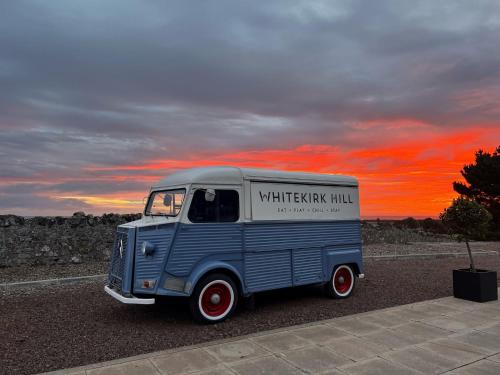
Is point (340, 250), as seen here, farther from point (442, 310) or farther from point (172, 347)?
point (172, 347)

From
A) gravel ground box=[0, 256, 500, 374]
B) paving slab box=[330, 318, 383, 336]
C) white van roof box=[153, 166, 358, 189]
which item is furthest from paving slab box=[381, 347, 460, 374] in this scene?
white van roof box=[153, 166, 358, 189]

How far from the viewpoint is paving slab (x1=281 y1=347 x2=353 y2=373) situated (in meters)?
5.30

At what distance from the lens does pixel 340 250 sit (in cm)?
957

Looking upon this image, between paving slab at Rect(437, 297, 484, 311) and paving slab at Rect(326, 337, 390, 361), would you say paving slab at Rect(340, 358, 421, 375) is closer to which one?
paving slab at Rect(326, 337, 390, 361)

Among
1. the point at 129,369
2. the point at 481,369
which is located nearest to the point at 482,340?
the point at 481,369

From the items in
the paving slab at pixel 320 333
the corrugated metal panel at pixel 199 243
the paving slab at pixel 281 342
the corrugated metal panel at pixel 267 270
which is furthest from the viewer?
the corrugated metal panel at pixel 267 270

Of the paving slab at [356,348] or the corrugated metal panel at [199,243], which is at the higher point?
the corrugated metal panel at [199,243]

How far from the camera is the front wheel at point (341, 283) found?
9430mm

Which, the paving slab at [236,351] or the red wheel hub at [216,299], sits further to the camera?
the red wheel hub at [216,299]

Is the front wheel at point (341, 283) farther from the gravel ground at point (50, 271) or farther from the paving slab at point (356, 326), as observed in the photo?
the gravel ground at point (50, 271)

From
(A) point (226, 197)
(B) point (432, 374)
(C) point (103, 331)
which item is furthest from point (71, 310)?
(B) point (432, 374)

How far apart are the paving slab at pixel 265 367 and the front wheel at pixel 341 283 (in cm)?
415

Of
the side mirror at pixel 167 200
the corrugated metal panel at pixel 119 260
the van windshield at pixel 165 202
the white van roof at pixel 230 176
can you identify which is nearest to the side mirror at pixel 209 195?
the white van roof at pixel 230 176

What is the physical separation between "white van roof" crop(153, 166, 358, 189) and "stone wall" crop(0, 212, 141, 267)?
310 inches
